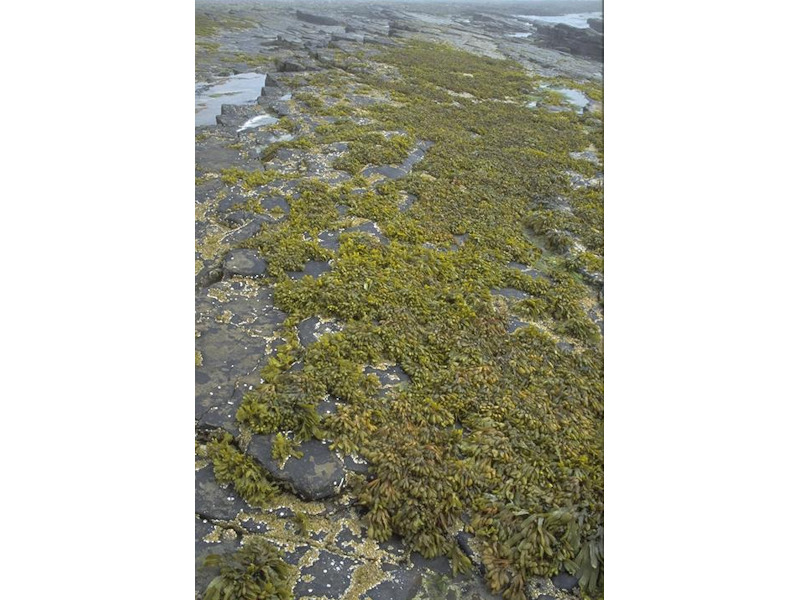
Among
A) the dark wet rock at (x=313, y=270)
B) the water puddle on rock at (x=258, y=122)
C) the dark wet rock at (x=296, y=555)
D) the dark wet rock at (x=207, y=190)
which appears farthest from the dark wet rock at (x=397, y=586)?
the water puddle on rock at (x=258, y=122)

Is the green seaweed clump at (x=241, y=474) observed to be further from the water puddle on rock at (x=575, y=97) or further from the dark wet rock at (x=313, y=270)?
the water puddle on rock at (x=575, y=97)

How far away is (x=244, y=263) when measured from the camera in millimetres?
7930

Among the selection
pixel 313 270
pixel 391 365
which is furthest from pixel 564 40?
pixel 391 365

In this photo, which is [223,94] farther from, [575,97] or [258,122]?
[575,97]

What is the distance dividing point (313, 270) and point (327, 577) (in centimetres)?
471

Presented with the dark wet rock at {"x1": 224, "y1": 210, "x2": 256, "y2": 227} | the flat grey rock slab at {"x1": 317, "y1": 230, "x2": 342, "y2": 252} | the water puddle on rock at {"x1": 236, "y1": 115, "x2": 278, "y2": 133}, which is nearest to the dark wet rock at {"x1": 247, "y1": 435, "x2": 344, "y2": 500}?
the flat grey rock slab at {"x1": 317, "y1": 230, "x2": 342, "y2": 252}

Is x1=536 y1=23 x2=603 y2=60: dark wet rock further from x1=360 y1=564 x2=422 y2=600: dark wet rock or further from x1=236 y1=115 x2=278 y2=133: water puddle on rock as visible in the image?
x1=360 y1=564 x2=422 y2=600: dark wet rock

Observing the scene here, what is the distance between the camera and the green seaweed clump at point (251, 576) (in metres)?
4.05

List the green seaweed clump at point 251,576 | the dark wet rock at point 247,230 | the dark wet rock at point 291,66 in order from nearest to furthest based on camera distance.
A: the green seaweed clump at point 251,576 < the dark wet rock at point 247,230 < the dark wet rock at point 291,66

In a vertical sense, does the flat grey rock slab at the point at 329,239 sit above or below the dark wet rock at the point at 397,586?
above

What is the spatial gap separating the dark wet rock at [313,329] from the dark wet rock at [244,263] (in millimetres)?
1340

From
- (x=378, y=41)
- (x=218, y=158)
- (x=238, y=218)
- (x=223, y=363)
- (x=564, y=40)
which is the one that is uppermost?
(x=564, y=40)

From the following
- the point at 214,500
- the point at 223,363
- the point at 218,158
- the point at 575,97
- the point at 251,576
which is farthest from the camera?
the point at 575,97
